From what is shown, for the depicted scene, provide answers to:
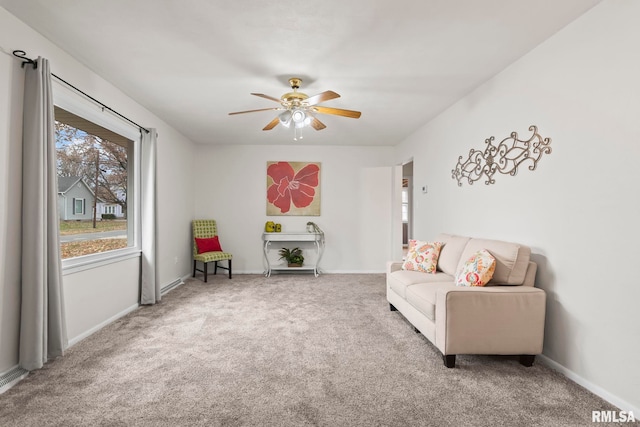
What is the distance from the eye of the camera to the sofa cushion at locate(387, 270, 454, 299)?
3187 mm

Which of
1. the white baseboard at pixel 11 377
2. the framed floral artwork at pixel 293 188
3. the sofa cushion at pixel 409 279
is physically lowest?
the white baseboard at pixel 11 377

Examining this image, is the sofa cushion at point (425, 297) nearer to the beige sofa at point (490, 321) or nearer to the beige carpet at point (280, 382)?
the beige sofa at point (490, 321)

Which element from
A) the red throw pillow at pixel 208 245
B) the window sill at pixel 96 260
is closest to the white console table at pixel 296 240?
the red throw pillow at pixel 208 245

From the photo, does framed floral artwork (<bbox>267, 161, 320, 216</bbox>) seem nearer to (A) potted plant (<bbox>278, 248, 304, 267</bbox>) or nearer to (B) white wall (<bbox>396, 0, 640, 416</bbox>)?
(A) potted plant (<bbox>278, 248, 304, 267</bbox>)

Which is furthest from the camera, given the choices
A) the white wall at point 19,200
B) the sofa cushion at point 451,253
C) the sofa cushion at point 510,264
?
the sofa cushion at point 451,253

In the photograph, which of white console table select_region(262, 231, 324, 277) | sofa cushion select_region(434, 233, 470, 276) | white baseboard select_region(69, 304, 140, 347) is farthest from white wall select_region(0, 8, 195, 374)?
sofa cushion select_region(434, 233, 470, 276)

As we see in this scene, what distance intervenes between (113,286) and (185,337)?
1129mm

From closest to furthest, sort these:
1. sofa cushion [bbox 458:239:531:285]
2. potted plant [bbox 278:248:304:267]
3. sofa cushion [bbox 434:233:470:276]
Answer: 1. sofa cushion [bbox 458:239:531:285]
2. sofa cushion [bbox 434:233:470:276]
3. potted plant [bbox 278:248:304:267]

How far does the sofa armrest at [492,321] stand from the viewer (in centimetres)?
232

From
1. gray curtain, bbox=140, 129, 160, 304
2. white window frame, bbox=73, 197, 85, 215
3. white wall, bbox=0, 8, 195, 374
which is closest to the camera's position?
white wall, bbox=0, 8, 195, 374

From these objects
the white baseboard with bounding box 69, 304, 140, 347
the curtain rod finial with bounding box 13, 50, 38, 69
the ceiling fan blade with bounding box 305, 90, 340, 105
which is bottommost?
the white baseboard with bounding box 69, 304, 140, 347

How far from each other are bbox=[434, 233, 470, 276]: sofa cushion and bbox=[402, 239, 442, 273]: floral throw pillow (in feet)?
0.20

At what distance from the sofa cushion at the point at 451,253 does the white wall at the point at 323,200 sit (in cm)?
273

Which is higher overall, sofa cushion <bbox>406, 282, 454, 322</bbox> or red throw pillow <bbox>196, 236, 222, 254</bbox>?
red throw pillow <bbox>196, 236, 222, 254</bbox>
